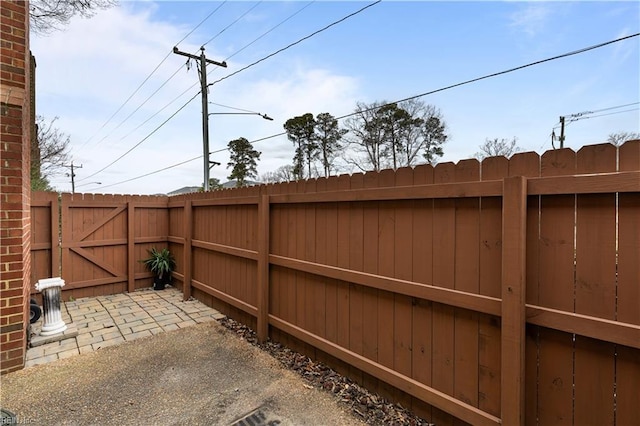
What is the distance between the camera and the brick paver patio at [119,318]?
3.18 m

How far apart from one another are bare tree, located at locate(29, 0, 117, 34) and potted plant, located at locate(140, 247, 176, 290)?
398cm

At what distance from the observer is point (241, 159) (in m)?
19.0

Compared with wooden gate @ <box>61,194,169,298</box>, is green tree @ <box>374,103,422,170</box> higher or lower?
higher

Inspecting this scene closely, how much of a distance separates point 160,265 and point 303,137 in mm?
11667

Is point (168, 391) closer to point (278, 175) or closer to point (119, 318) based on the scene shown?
point (119, 318)

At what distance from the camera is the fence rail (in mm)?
1345

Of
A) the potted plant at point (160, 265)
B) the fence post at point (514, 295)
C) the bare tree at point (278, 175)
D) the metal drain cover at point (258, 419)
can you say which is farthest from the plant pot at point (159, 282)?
the bare tree at point (278, 175)

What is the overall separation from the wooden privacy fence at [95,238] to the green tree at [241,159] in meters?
13.3

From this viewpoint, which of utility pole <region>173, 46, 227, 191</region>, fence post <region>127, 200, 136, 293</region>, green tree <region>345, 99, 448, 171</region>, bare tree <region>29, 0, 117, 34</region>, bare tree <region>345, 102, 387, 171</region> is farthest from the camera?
bare tree <region>345, 102, 387, 171</region>

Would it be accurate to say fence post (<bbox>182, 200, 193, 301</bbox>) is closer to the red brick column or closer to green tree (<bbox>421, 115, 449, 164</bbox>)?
the red brick column

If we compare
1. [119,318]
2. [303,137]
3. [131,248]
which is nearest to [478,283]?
[119,318]

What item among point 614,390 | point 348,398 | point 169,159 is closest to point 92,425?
point 348,398

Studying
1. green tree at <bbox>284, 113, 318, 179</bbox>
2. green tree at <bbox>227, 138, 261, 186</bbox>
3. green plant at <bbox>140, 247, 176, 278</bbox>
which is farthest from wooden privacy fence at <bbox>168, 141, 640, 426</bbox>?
green tree at <bbox>227, 138, 261, 186</bbox>

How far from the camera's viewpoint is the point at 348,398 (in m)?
2.33
